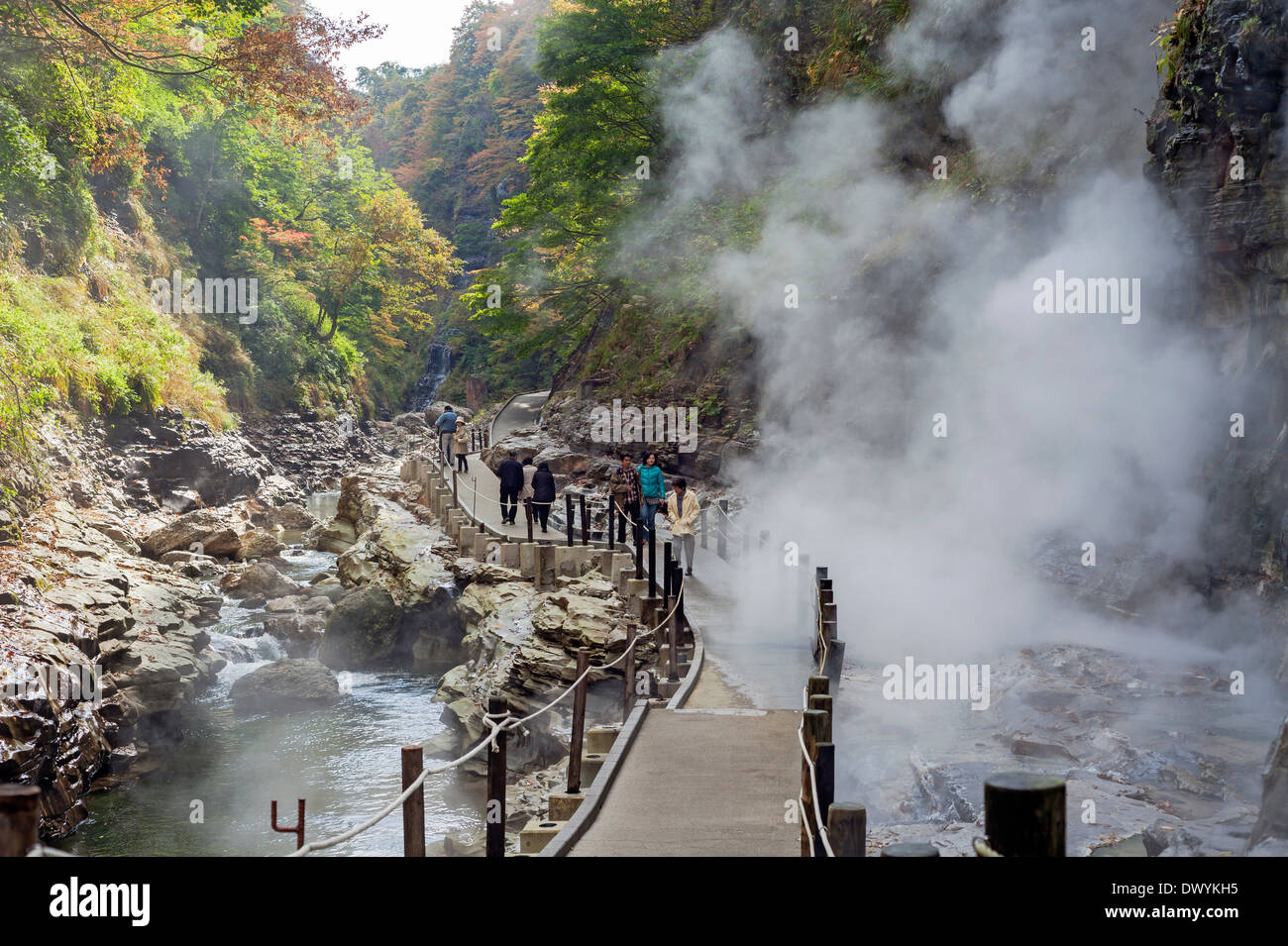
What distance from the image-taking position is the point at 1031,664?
30.4 ft

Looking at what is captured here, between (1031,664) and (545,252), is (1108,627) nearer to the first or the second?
(1031,664)

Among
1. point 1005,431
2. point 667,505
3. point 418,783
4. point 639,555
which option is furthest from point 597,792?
point 1005,431

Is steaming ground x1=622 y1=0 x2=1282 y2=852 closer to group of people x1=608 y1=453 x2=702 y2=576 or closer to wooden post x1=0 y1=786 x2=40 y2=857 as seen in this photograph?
group of people x1=608 y1=453 x2=702 y2=576

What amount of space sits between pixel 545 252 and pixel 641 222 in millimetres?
5868

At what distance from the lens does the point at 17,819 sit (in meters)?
2.42

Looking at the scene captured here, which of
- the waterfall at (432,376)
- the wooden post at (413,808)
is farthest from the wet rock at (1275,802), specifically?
the waterfall at (432,376)

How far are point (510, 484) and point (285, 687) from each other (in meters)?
5.55

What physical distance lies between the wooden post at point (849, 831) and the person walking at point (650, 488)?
→ 10101 mm

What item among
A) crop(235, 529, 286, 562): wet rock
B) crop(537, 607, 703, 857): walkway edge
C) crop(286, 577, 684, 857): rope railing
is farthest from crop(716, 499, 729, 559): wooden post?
crop(235, 529, 286, 562): wet rock

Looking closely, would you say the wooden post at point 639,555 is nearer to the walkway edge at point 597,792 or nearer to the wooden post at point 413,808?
the walkway edge at point 597,792

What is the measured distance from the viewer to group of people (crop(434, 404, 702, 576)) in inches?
513

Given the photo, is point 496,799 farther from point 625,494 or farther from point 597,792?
point 625,494

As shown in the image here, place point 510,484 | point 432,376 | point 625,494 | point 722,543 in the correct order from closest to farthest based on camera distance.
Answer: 1. point 722,543
2. point 625,494
3. point 510,484
4. point 432,376

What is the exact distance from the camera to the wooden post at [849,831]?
3.12 m
